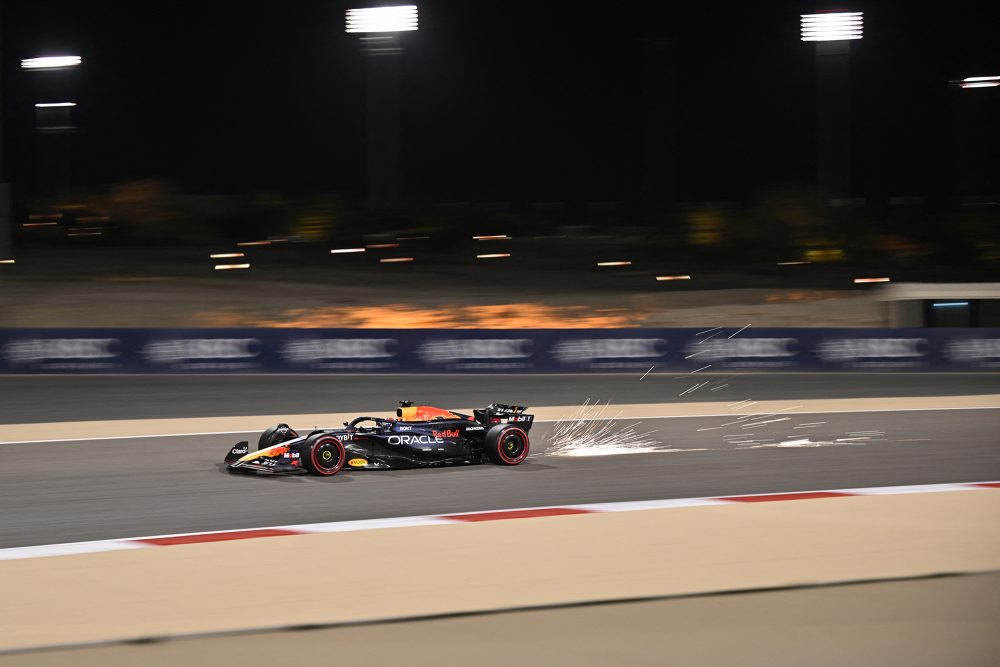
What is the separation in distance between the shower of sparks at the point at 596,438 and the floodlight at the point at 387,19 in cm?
2426

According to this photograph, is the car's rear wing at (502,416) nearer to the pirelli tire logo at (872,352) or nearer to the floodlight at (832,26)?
the pirelli tire logo at (872,352)

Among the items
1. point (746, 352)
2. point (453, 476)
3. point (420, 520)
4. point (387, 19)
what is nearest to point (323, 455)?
point (453, 476)

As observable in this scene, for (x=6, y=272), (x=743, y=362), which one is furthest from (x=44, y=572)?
(x=6, y=272)

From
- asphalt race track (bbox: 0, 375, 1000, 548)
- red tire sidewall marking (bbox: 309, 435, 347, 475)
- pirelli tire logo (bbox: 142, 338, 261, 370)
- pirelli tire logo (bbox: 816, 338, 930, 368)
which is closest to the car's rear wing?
asphalt race track (bbox: 0, 375, 1000, 548)

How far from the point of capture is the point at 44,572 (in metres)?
6.61

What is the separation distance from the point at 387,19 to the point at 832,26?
1400cm

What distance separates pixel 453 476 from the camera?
408 inches

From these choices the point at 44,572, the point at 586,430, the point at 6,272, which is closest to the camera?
the point at 44,572

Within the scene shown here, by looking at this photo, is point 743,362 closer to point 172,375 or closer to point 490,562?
point 172,375

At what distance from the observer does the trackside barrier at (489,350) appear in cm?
1975

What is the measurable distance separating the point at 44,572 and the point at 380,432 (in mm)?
4051

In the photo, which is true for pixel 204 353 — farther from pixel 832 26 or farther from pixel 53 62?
pixel 832 26

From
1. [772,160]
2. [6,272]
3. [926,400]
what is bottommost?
[926,400]

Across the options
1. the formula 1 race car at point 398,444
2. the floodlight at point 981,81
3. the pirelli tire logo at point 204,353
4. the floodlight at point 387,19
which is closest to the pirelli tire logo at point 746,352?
the pirelli tire logo at point 204,353
